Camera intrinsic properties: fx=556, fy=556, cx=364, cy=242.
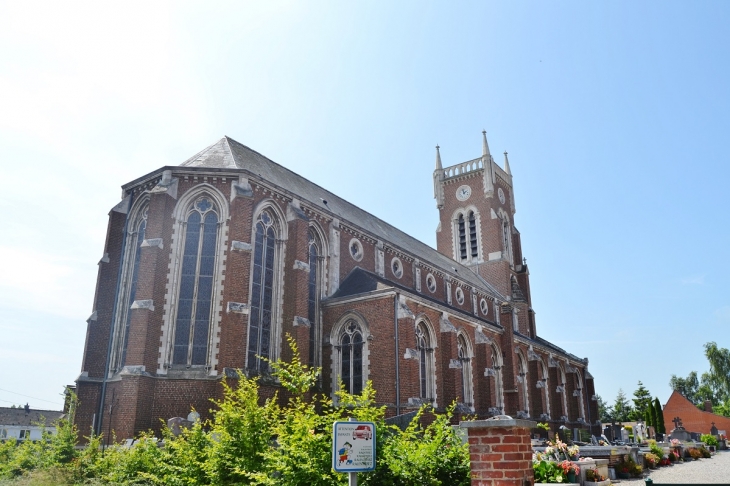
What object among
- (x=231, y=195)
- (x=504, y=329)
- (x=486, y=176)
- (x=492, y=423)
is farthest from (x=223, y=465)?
(x=486, y=176)

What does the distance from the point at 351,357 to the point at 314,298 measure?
3250 millimetres

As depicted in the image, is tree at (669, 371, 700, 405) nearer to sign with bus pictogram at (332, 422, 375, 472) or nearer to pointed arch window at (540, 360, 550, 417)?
pointed arch window at (540, 360, 550, 417)

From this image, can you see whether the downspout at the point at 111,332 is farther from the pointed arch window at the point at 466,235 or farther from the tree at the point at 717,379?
the tree at the point at 717,379

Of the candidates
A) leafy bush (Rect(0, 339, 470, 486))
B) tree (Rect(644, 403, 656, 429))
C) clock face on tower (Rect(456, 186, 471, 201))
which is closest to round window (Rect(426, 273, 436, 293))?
clock face on tower (Rect(456, 186, 471, 201))

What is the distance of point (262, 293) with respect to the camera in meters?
22.2

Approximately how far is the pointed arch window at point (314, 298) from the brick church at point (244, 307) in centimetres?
7

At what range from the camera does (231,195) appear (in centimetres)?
2188

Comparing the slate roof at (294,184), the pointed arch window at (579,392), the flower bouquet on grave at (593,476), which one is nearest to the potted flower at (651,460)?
the flower bouquet on grave at (593,476)

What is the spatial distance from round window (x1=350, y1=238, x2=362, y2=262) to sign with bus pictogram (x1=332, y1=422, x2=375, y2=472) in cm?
2157

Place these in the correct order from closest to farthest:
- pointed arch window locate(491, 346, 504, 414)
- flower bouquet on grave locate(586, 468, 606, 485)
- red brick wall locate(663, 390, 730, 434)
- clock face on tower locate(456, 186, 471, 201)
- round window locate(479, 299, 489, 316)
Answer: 1. flower bouquet on grave locate(586, 468, 606, 485)
2. pointed arch window locate(491, 346, 504, 414)
3. round window locate(479, 299, 489, 316)
4. clock face on tower locate(456, 186, 471, 201)
5. red brick wall locate(663, 390, 730, 434)

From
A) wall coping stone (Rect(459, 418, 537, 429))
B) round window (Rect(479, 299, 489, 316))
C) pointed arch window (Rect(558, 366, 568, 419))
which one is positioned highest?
round window (Rect(479, 299, 489, 316))

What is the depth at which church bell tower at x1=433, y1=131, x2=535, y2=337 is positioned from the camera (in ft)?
147

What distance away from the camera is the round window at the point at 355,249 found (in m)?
28.1

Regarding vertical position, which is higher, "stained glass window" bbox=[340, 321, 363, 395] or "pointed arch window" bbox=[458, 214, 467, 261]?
"pointed arch window" bbox=[458, 214, 467, 261]
